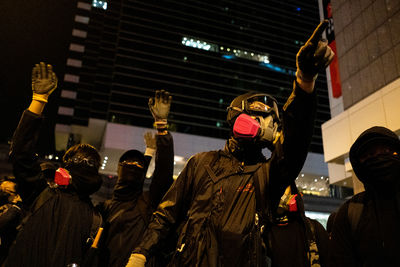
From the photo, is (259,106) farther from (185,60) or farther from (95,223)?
(185,60)

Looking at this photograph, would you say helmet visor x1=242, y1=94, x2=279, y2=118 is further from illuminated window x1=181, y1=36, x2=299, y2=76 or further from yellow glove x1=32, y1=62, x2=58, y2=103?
illuminated window x1=181, y1=36, x2=299, y2=76

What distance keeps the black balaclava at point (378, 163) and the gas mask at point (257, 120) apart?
0.72 meters

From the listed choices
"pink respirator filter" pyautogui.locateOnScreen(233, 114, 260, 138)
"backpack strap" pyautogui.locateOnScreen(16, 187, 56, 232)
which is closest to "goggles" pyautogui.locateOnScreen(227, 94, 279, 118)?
"pink respirator filter" pyautogui.locateOnScreen(233, 114, 260, 138)

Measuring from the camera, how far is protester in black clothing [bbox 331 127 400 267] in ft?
7.57

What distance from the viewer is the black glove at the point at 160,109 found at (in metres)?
3.16

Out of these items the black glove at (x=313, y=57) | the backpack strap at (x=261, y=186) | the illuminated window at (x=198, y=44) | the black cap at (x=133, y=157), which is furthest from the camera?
the illuminated window at (x=198, y=44)

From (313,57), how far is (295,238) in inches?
86.0

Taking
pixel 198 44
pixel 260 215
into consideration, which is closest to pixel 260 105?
pixel 260 215

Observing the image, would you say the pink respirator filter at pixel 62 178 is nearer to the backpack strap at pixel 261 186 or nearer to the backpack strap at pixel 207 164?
the backpack strap at pixel 207 164

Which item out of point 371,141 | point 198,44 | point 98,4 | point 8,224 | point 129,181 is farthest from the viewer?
point 98,4

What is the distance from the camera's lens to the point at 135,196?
3.90 m

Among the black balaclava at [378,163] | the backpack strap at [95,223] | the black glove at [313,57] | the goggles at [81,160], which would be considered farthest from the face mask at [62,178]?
the black balaclava at [378,163]

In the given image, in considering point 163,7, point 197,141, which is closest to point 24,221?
point 197,141

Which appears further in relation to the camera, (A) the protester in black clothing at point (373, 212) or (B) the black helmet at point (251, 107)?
(B) the black helmet at point (251, 107)
